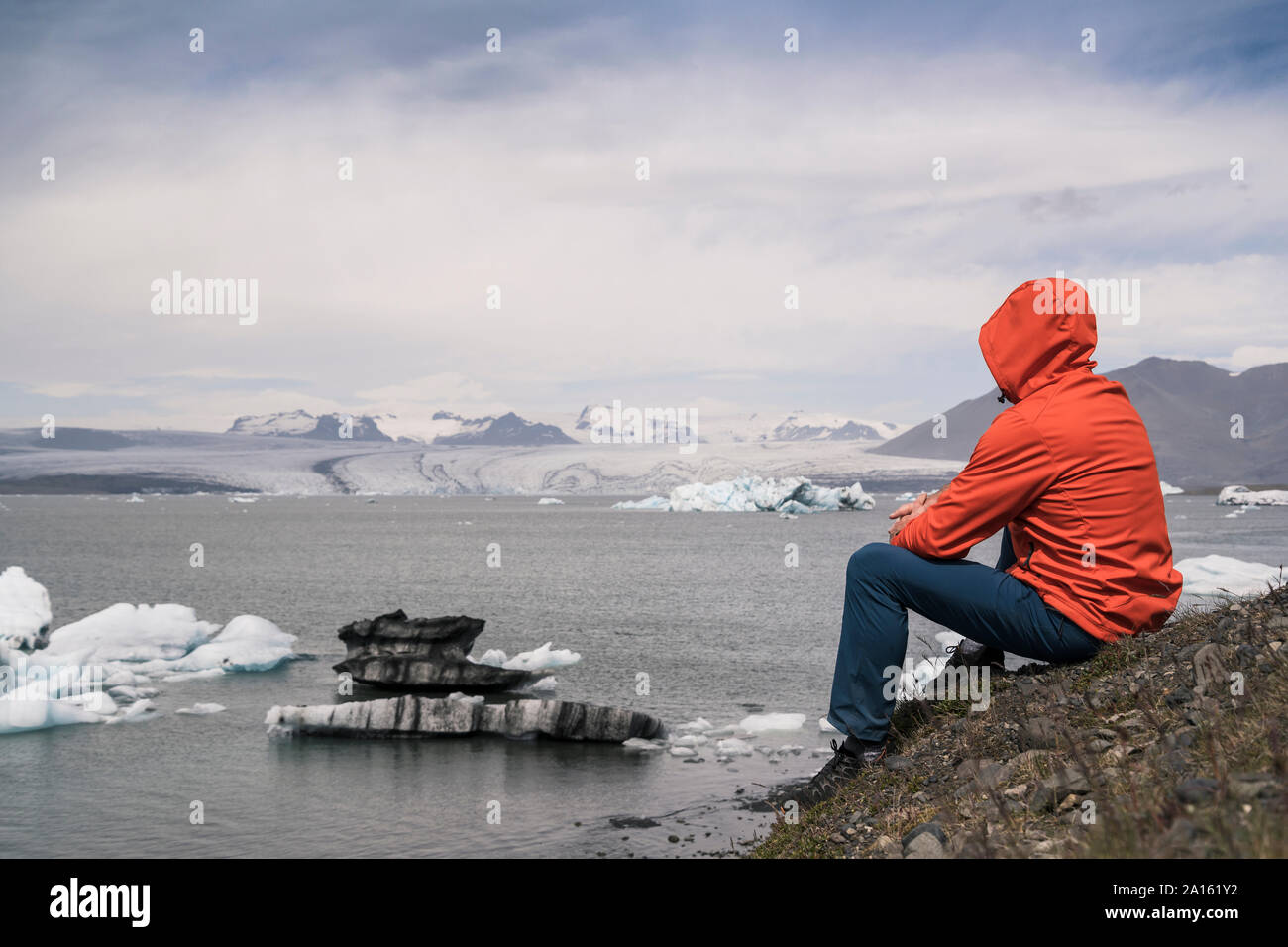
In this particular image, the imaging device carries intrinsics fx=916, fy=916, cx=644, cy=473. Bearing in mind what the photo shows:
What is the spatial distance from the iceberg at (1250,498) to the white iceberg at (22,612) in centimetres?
15359

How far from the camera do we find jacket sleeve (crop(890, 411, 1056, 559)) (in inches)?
163

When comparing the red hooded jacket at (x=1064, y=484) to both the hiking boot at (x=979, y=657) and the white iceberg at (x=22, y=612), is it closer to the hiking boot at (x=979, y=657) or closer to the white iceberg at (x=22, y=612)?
the hiking boot at (x=979, y=657)

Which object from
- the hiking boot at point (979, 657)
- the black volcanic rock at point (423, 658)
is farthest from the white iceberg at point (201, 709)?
Answer: the hiking boot at point (979, 657)

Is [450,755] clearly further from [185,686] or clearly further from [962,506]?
[962,506]

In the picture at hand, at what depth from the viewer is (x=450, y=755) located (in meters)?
15.0

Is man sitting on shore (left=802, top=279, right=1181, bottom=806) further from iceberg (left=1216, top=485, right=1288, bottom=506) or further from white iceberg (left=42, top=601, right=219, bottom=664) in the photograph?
iceberg (left=1216, top=485, right=1288, bottom=506)

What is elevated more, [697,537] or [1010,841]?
[1010,841]

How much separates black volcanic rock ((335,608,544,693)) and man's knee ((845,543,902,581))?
50.2 feet

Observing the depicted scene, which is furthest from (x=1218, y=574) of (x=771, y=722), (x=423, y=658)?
(x=423, y=658)

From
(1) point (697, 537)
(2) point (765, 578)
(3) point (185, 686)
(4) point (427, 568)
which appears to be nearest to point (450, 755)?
(3) point (185, 686)

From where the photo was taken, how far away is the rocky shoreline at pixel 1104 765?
9.16 feet

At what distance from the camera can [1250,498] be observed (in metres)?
138

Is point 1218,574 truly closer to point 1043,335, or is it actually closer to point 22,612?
point 1043,335
